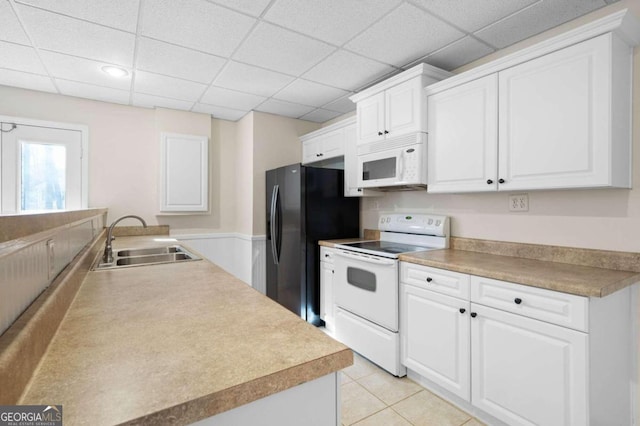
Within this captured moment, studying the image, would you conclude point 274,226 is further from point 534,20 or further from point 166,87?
point 534,20

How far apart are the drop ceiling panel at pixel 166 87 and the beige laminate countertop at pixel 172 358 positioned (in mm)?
2237

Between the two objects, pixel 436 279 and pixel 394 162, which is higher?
pixel 394 162

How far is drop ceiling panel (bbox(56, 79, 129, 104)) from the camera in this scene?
2877 millimetres

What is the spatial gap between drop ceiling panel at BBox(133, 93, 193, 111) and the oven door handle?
2331 millimetres

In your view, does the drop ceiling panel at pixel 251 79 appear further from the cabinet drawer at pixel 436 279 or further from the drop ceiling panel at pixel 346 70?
the cabinet drawer at pixel 436 279

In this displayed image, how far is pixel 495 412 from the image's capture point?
65.3 inches

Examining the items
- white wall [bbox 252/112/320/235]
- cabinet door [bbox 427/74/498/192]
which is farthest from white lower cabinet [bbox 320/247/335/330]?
cabinet door [bbox 427/74/498/192]

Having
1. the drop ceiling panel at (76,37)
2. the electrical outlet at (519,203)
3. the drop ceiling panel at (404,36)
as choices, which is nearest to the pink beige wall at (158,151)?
the drop ceiling panel at (76,37)

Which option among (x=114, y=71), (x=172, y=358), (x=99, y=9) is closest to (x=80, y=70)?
(x=114, y=71)

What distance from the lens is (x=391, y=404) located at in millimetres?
1943

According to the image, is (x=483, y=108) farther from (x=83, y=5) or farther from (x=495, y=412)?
(x=83, y=5)

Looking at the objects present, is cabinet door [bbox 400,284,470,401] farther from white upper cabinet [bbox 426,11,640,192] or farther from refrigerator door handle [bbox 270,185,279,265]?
refrigerator door handle [bbox 270,185,279,265]

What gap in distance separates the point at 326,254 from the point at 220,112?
2142mm

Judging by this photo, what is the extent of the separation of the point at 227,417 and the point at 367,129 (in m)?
2.47
